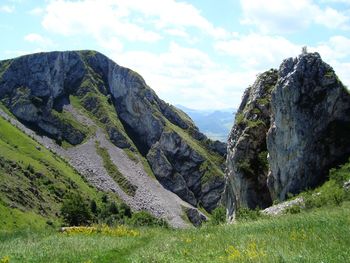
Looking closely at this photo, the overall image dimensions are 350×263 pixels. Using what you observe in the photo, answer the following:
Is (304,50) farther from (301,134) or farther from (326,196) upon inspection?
(326,196)

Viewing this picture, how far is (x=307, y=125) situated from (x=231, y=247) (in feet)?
211

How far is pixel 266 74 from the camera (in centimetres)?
9925

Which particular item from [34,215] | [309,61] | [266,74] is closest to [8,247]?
[309,61]

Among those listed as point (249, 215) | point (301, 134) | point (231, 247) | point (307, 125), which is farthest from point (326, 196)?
point (231, 247)

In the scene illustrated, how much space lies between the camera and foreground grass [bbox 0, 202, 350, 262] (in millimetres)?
13289

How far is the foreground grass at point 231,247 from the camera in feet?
43.6

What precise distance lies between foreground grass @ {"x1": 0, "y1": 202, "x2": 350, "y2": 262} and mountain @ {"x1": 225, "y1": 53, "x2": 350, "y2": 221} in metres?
49.8

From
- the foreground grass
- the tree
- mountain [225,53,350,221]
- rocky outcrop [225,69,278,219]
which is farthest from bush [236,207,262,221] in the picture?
the tree

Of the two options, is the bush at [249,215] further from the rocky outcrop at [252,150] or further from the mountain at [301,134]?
the rocky outcrop at [252,150]

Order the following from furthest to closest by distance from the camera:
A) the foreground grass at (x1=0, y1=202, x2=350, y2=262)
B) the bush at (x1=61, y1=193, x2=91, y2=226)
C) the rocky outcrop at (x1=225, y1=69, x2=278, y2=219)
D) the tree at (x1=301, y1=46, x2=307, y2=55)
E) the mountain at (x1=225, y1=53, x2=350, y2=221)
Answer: the bush at (x1=61, y1=193, x2=91, y2=226)
the rocky outcrop at (x1=225, y1=69, x2=278, y2=219)
the tree at (x1=301, y1=46, x2=307, y2=55)
the mountain at (x1=225, y1=53, x2=350, y2=221)
the foreground grass at (x1=0, y1=202, x2=350, y2=262)

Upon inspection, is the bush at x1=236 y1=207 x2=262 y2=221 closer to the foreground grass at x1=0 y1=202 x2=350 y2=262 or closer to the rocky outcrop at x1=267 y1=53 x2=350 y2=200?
the foreground grass at x1=0 y1=202 x2=350 y2=262

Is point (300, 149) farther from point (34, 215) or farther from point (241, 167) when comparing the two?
point (34, 215)

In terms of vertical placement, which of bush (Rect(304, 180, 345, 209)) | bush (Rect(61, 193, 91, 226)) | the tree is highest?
the tree

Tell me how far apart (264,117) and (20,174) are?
137 meters
